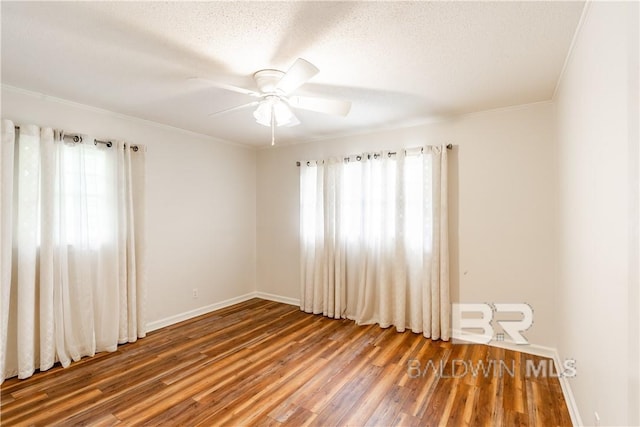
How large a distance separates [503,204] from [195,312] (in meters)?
3.99

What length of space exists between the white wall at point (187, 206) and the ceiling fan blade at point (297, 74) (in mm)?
2283

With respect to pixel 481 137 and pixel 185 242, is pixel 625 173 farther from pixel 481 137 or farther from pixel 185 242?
pixel 185 242

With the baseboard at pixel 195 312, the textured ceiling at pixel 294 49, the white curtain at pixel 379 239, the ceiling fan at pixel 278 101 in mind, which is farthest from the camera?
the baseboard at pixel 195 312

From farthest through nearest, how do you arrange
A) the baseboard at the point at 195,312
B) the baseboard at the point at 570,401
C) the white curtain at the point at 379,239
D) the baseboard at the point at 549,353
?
the baseboard at the point at 195,312
the white curtain at the point at 379,239
the baseboard at the point at 549,353
the baseboard at the point at 570,401

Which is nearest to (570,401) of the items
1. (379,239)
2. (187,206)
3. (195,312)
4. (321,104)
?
(379,239)

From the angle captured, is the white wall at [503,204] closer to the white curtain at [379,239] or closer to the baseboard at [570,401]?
the white curtain at [379,239]

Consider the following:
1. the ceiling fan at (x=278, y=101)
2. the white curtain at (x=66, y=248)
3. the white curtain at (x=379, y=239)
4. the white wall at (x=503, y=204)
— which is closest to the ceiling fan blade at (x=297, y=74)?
the ceiling fan at (x=278, y=101)

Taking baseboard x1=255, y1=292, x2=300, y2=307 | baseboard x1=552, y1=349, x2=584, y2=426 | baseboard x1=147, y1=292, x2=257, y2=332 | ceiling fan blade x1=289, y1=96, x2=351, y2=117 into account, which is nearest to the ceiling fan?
ceiling fan blade x1=289, y1=96, x2=351, y2=117

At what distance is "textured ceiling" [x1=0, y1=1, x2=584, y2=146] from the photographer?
62.6 inches

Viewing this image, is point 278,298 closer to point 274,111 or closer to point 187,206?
point 187,206

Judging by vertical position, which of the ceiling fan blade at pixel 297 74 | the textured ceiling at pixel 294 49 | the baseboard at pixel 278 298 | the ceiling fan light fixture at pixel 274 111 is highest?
the textured ceiling at pixel 294 49

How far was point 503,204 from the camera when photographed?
3.12 meters

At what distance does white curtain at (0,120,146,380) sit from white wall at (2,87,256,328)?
22 cm

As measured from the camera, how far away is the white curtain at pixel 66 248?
255 cm
